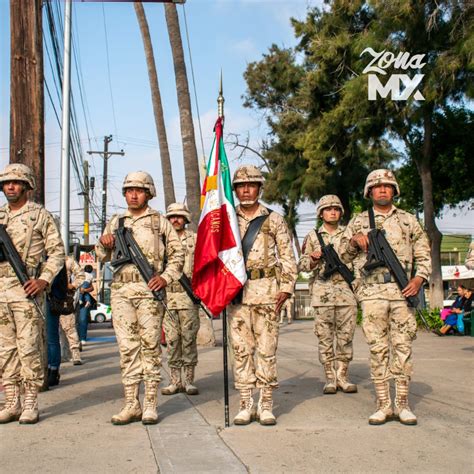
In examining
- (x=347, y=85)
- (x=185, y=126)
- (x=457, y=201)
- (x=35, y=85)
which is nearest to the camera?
(x=35, y=85)

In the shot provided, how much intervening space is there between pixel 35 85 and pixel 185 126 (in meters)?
8.76

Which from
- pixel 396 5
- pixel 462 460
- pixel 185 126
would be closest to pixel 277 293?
pixel 462 460

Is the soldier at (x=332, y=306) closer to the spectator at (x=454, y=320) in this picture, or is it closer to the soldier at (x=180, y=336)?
the soldier at (x=180, y=336)

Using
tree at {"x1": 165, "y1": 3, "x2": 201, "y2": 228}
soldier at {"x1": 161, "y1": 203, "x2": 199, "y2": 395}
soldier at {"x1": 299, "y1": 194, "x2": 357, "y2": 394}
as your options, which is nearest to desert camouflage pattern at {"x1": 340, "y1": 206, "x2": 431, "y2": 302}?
soldier at {"x1": 299, "y1": 194, "x2": 357, "y2": 394}

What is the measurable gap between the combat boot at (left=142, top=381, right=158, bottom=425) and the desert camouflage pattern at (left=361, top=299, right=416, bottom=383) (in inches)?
73.4

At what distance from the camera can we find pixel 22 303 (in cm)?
629

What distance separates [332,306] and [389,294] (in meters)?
1.95

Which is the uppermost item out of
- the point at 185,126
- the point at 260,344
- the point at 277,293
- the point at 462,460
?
the point at 185,126

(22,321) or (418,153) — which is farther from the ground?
(418,153)

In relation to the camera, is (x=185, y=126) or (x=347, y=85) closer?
(x=185, y=126)

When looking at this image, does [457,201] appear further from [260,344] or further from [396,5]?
[260,344]

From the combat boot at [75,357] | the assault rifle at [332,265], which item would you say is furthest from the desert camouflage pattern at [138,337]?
the combat boot at [75,357]

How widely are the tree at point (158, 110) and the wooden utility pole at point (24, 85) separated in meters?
12.8

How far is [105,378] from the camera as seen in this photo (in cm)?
942
